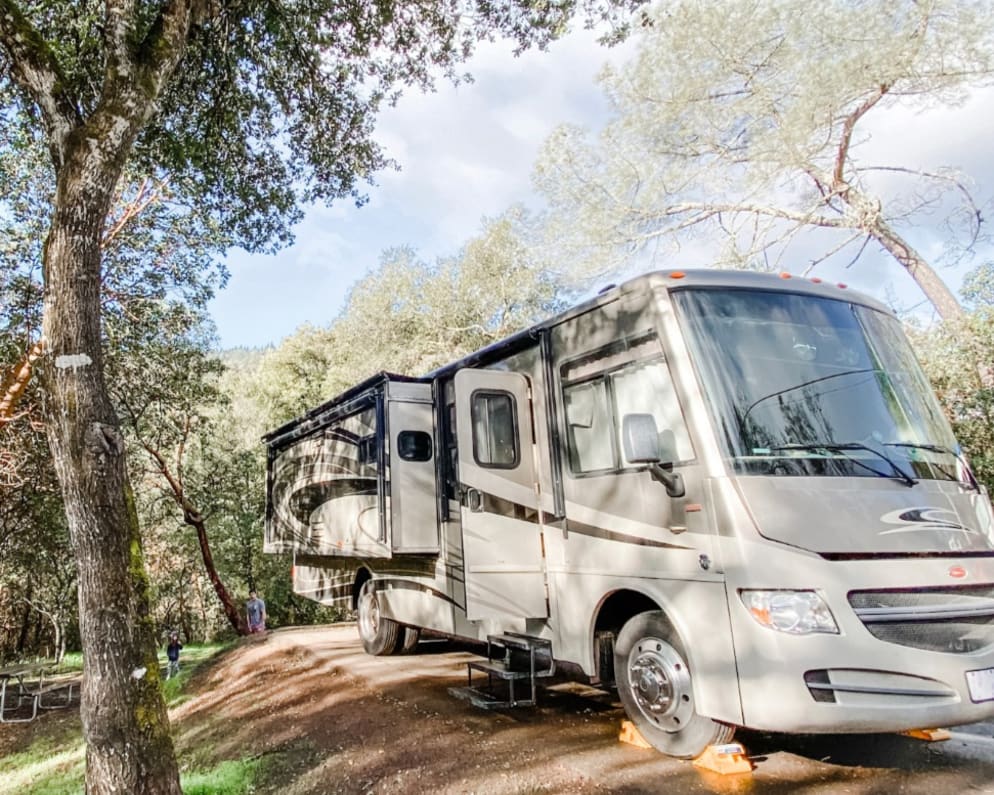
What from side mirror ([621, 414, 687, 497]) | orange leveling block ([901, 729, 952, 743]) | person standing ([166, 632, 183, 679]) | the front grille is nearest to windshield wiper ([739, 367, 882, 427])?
side mirror ([621, 414, 687, 497])

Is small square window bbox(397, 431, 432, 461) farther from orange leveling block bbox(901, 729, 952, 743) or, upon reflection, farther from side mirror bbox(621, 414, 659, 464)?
orange leveling block bbox(901, 729, 952, 743)

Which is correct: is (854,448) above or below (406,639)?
above

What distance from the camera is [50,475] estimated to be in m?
12.9

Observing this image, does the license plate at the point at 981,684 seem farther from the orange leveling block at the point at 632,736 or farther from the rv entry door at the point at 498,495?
the rv entry door at the point at 498,495

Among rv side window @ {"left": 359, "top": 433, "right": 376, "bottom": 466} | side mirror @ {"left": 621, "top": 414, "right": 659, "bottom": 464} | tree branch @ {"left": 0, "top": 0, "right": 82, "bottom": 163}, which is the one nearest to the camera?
side mirror @ {"left": 621, "top": 414, "right": 659, "bottom": 464}

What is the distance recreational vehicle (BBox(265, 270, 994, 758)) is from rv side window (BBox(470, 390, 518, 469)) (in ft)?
0.06

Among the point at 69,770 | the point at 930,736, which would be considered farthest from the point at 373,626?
the point at 930,736

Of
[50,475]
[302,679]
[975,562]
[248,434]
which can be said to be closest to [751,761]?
[975,562]

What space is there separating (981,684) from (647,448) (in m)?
2.04

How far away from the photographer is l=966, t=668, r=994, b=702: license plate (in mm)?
3393

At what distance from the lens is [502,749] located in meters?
4.41

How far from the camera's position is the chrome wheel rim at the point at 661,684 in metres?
3.92

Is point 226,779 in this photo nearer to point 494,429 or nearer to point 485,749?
point 485,749

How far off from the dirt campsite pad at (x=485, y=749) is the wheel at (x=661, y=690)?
5.7 inches
